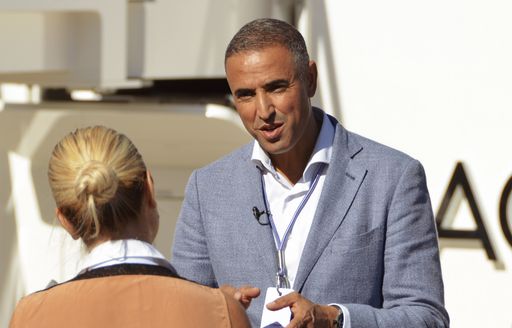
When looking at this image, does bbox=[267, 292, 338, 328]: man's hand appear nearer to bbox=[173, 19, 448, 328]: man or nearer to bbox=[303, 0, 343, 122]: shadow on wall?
bbox=[173, 19, 448, 328]: man

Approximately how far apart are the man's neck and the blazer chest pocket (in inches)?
9.2

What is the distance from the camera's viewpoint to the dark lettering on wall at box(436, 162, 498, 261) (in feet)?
19.3

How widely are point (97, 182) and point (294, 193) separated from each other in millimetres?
958

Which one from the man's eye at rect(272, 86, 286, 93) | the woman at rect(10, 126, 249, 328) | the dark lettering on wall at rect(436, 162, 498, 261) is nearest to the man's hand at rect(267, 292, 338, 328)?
the woman at rect(10, 126, 249, 328)

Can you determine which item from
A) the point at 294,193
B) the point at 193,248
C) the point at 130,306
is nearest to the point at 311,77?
the point at 294,193

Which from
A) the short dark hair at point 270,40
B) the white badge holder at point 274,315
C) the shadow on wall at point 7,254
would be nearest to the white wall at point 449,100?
the shadow on wall at point 7,254

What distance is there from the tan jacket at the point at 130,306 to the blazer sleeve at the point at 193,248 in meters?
0.91

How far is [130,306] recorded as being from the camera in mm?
2639

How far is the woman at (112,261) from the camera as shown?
8.68 feet

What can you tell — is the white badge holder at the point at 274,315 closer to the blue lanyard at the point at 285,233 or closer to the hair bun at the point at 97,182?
the blue lanyard at the point at 285,233

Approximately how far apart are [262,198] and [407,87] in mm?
2566

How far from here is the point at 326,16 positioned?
617cm

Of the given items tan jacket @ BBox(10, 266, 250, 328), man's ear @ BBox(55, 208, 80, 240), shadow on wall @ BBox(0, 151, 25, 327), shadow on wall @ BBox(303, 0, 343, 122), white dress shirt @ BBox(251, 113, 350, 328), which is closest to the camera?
tan jacket @ BBox(10, 266, 250, 328)

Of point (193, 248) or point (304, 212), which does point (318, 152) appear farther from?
point (193, 248)
